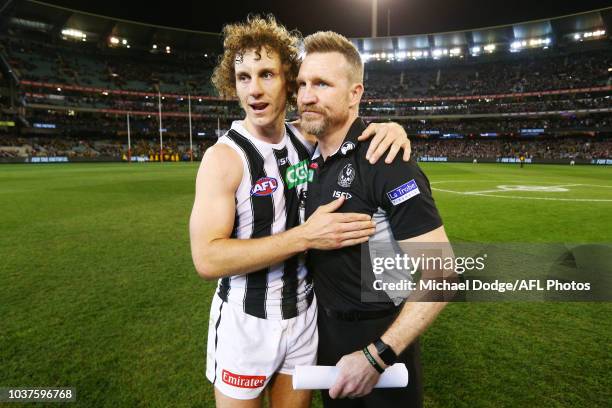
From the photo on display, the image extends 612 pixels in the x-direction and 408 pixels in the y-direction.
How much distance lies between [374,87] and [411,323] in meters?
83.4

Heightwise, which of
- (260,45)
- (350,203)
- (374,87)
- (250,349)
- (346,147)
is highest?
(374,87)

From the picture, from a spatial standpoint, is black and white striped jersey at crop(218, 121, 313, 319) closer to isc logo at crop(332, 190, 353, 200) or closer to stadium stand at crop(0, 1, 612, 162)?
isc logo at crop(332, 190, 353, 200)

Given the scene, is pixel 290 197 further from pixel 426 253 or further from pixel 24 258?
pixel 24 258

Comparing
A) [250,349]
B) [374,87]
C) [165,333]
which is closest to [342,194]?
[250,349]

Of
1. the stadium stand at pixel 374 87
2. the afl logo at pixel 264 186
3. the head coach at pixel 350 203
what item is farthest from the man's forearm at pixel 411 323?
the stadium stand at pixel 374 87

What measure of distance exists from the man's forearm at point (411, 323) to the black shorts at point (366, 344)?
1.23 ft

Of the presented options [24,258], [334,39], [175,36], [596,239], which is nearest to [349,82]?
[334,39]

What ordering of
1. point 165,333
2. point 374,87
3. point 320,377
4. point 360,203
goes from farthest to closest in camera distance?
1. point 374,87
2. point 165,333
3. point 360,203
4. point 320,377

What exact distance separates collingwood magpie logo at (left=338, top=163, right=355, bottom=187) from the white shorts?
93 centimetres

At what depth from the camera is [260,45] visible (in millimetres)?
2605

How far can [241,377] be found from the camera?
90.0 inches

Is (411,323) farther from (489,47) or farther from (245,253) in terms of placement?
(489,47)

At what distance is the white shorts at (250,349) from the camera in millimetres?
2291

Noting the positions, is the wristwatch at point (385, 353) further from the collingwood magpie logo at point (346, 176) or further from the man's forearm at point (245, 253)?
the collingwood magpie logo at point (346, 176)
